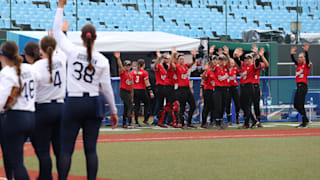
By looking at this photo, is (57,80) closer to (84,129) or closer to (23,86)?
(23,86)

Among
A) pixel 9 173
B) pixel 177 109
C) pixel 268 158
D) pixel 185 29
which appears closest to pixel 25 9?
pixel 185 29

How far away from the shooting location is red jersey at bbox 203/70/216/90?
56.2ft

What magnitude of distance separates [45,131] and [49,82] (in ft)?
1.84

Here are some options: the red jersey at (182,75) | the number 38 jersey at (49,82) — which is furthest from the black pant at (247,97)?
the number 38 jersey at (49,82)

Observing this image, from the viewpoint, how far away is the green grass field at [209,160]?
865 cm

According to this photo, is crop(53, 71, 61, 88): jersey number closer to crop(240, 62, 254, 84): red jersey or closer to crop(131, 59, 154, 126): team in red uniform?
crop(240, 62, 254, 84): red jersey

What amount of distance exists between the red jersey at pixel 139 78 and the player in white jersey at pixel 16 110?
12033 mm

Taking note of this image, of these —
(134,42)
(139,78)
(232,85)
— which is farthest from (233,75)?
(134,42)

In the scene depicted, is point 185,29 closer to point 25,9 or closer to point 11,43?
point 25,9

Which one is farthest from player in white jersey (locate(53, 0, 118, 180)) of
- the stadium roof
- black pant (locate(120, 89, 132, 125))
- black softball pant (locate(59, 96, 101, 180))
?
the stadium roof

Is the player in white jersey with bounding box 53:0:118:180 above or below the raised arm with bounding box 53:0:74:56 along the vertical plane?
below

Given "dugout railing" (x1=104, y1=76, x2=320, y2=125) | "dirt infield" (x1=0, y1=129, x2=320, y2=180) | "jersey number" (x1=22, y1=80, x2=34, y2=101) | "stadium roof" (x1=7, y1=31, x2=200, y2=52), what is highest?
"stadium roof" (x1=7, y1=31, x2=200, y2=52)

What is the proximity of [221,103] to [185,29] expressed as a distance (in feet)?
57.1

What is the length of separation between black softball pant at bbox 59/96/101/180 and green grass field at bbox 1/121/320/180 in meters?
1.85
